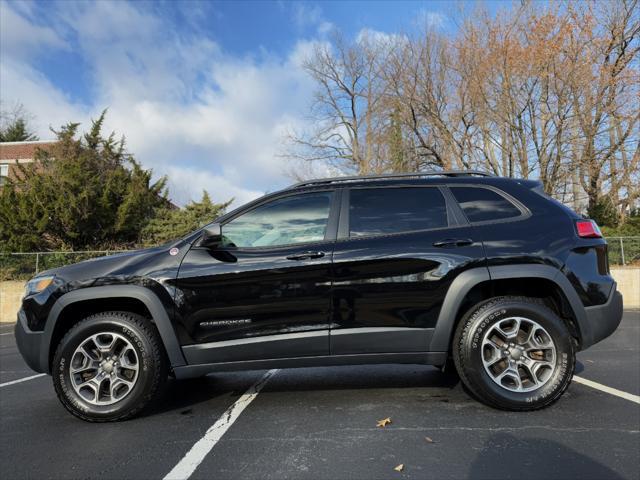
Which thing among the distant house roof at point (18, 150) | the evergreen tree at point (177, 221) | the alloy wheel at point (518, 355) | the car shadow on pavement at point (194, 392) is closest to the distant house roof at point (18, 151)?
the distant house roof at point (18, 150)

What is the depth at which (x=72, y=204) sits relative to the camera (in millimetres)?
18547

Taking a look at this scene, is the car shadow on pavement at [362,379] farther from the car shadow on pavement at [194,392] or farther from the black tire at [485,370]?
the black tire at [485,370]

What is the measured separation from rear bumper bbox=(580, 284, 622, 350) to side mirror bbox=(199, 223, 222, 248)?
2.91 m

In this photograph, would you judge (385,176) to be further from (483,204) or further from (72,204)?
(72,204)

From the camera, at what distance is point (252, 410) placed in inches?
141

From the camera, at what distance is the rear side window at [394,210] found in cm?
362

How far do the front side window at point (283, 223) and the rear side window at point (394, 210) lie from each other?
258 mm

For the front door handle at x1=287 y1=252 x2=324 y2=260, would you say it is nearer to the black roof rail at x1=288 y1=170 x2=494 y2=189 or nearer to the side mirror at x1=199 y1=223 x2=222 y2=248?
the side mirror at x1=199 y1=223 x2=222 y2=248

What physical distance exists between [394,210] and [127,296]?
7.33 ft

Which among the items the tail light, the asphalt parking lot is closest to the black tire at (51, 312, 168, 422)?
the asphalt parking lot

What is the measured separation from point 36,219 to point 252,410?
18.9 meters

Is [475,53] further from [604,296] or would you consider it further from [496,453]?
[496,453]

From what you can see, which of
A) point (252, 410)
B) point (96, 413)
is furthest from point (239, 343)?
point (96, 413)

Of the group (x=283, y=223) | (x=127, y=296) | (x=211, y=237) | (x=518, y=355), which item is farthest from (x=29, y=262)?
(x=518, y=355)
